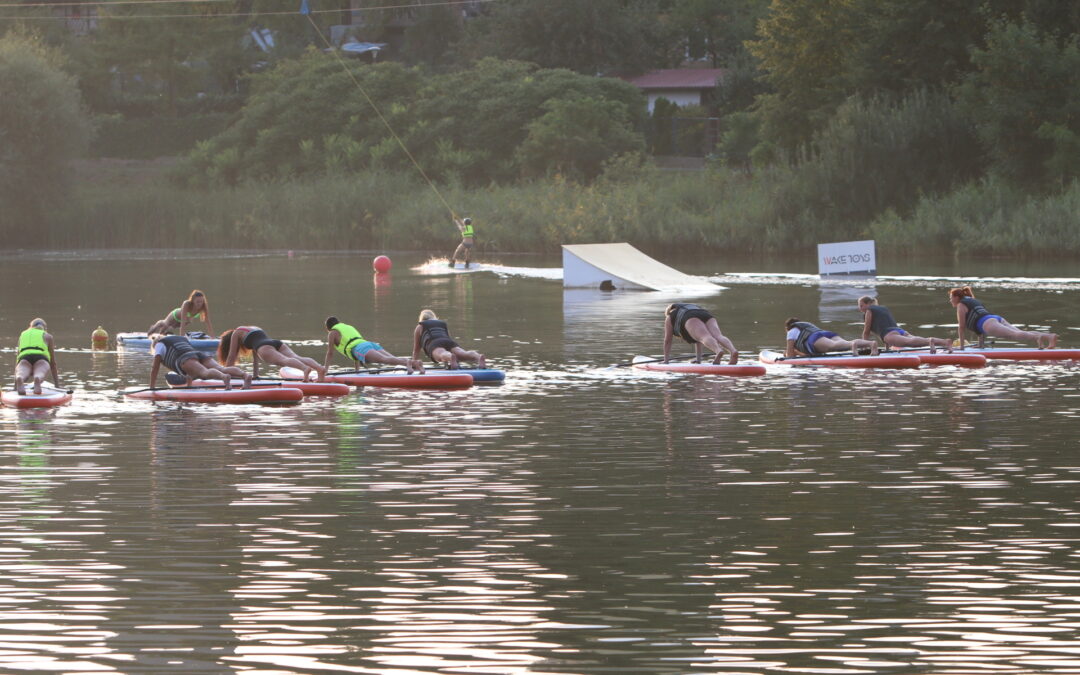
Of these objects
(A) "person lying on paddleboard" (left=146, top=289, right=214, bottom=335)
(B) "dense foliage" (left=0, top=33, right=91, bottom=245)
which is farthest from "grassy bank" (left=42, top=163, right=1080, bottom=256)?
(A) "person lying on paddleboard" (left=146, top=289, right=214, bottom=335)

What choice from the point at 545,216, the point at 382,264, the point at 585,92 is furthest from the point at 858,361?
the point at 585,92

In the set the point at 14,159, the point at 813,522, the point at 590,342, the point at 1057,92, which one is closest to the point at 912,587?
the point at 813,522

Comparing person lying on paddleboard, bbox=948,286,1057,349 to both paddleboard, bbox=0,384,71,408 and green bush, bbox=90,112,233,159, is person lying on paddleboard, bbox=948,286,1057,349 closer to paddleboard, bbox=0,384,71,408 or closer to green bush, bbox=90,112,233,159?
paddleboard, bbox=0,384,71,408

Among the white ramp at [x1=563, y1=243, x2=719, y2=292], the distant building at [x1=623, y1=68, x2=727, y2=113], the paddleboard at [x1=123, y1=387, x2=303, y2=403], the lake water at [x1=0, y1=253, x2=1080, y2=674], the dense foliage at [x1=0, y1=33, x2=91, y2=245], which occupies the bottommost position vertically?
the lake water at [x1=0, y1=253, x2=1080, y2=674]

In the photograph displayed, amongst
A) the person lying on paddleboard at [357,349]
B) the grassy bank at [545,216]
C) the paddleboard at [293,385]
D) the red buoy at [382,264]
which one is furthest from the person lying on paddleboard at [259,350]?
the grassy bank at [545,216]

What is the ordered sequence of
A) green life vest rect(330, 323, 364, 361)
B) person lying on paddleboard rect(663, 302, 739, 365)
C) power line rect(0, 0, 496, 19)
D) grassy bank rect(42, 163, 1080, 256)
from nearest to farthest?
green life vest rect(330, 323, 364, 361) < person lying on paddleboard rect(663, 302, 739, 365) < grassy bank rect(42, 163, 1080, 256) < power line rect(0, 0, 496, 19)

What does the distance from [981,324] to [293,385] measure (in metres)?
10.7

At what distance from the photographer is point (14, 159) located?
82500mm

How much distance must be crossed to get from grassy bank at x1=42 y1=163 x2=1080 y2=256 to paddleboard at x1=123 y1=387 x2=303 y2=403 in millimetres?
39294

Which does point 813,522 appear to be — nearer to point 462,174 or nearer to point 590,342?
point 590,342

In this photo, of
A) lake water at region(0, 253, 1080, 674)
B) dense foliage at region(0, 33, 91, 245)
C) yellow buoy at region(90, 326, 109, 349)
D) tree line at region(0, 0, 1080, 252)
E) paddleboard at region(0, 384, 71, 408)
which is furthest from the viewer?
dense foliage at region(0, 33, 91, 245)

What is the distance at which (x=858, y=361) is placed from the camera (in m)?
28.5

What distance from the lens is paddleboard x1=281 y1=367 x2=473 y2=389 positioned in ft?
85.9

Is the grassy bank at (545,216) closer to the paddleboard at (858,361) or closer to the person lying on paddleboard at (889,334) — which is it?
the person lying on paddleboard at (889,334)
